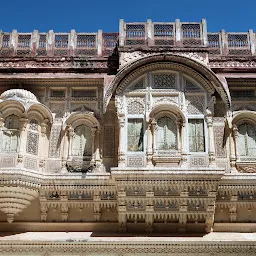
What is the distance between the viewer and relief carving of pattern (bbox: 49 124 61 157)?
36.6ft

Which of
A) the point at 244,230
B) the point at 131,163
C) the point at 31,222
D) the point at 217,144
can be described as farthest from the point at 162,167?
the point at 31,222

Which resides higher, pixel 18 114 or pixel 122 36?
pixel 122 36

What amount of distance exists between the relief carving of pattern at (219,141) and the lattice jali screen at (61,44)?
4367 mm

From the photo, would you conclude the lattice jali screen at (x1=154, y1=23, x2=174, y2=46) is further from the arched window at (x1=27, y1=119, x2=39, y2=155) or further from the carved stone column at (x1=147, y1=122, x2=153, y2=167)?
the arched window at (x1=27, y1=119, x2=39, y2=155)

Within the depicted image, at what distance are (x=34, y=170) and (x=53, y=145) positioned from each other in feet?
2.85

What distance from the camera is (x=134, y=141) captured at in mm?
10836

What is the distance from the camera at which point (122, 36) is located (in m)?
11.8

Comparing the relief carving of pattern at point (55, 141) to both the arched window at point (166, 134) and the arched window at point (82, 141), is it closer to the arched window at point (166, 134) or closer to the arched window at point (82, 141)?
the arched window at point (82, 141)

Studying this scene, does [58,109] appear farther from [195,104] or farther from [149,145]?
[195,104]

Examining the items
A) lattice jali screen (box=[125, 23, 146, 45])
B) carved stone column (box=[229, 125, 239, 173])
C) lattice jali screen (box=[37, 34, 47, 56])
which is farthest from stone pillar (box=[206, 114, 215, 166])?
lattice jali screen (box=[37, 34, 47, 56])

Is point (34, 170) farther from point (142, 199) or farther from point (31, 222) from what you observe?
point (142, 199)

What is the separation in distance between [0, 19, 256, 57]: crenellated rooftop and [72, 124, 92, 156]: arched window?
2.03 metres

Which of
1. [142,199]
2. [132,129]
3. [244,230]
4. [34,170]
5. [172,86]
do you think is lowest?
[244,230]

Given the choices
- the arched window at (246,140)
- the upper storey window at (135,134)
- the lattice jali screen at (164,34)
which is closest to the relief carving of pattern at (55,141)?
the upper storey window at (135,134)
